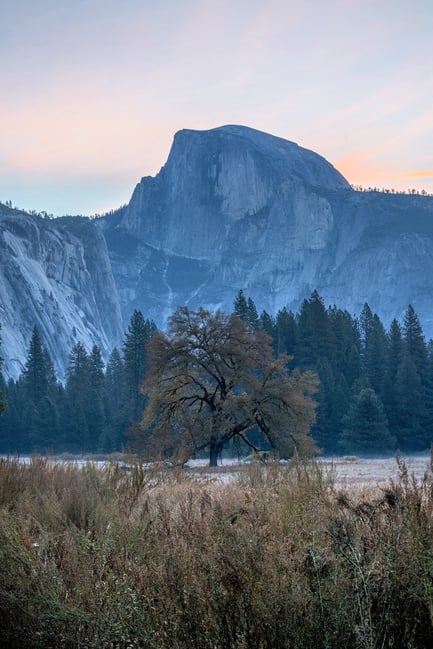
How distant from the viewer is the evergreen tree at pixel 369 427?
193 ft

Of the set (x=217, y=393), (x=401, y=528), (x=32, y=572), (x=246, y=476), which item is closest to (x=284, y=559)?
(x=401, y=528)

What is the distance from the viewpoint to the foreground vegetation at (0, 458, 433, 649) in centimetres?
435

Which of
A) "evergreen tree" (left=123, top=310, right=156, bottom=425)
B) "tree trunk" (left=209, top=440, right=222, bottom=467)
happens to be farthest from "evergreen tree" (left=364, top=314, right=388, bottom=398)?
"tree trunk" (left=209, top=440, right=222, bottom=467)

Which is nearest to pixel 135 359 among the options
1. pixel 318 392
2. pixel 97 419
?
pixel 97 419

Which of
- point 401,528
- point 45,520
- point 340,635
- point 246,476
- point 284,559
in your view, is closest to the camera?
point 340,635

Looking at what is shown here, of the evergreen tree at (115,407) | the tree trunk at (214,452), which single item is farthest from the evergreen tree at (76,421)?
the tree trunk at (214,452)

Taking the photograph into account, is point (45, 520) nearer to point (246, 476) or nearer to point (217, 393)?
point (246, 476)

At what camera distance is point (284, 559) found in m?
4.71

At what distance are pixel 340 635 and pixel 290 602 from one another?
0.34 m

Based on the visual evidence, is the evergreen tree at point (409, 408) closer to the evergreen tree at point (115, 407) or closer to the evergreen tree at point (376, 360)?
the evergreen tree at point (376, 360)

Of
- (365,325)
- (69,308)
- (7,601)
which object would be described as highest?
(69,308)

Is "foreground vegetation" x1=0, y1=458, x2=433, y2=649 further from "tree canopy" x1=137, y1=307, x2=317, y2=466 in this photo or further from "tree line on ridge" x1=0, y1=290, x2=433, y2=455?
"tree line on ridge" x1=0, y1=290, x2=433, y2=455

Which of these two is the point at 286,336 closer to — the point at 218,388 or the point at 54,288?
the point at 218,388

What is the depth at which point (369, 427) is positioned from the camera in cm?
5919
